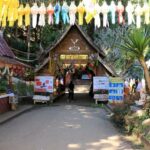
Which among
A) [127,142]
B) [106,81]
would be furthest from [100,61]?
[127,142]

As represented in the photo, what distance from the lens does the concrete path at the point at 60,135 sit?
1141 centimetres

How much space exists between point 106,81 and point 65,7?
15908 millimetres

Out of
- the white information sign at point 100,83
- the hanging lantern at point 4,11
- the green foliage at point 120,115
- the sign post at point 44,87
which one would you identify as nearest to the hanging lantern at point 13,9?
the hanging lantern at point 4,11

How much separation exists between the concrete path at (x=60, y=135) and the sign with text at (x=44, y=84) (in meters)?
10.5

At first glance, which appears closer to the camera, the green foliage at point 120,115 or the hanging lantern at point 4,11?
the hanging lantern at point 4,11

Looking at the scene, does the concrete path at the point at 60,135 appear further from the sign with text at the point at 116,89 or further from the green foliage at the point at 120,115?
the sign with text at the point at 116,89

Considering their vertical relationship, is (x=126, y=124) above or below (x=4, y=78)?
below

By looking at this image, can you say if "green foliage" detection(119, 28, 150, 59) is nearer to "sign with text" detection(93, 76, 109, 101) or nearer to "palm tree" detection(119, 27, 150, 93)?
"palm tree" detection(119, 27, 150, 93)

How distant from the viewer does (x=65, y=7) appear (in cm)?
1330

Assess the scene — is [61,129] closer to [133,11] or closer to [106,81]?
[133,11]

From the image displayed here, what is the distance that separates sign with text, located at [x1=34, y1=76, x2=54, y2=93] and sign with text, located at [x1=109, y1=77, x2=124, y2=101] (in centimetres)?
472

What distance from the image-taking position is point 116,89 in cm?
2627

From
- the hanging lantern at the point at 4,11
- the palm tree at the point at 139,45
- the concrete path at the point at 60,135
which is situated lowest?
the concrete path at the point at 60,135

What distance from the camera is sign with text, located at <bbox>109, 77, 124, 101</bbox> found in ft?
85.7
